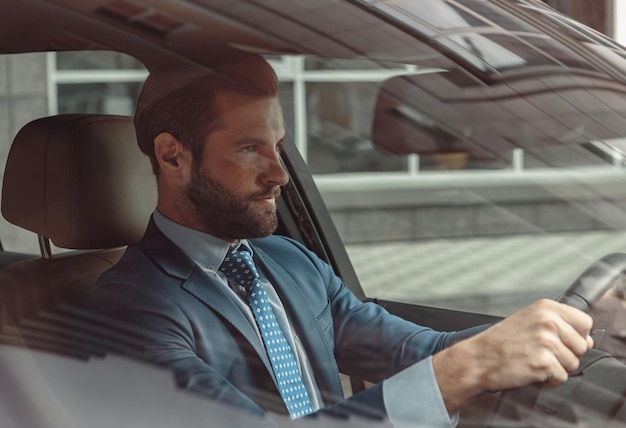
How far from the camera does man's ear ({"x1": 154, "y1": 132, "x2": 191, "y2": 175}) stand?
49.2 inches

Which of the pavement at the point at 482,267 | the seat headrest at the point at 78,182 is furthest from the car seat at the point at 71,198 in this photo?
the pavement at the point at 482,267

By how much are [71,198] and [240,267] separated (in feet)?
0.84

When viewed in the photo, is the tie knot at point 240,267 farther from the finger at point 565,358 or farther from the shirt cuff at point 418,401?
the finger at point 565,358

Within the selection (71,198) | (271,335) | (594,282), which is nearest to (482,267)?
(594,282)

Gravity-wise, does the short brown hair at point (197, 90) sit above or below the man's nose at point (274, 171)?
above

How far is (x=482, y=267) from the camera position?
2.29 m

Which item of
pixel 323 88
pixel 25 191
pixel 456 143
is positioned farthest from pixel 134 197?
pixel 456 143

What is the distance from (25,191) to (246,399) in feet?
1.51

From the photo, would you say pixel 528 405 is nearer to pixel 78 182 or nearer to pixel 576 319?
pixel 576 319

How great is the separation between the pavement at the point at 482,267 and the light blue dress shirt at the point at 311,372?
16 centimetres

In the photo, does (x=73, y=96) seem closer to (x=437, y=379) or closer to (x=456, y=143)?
(x=456, y=143)

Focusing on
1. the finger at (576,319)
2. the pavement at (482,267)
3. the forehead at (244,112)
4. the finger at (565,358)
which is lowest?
the pavement at (482,267)

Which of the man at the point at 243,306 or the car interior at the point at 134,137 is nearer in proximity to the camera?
the man at the point at 243,306

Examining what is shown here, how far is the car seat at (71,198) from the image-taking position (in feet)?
4.36
